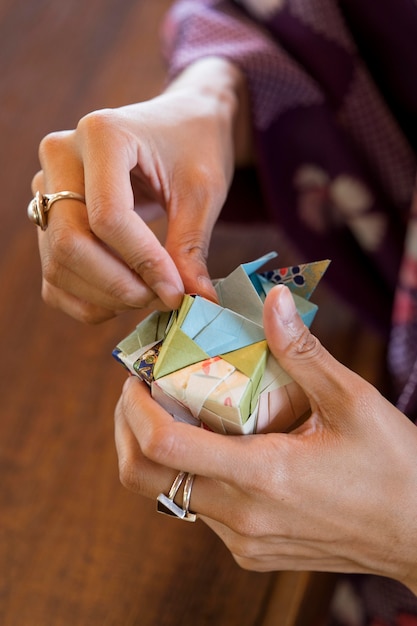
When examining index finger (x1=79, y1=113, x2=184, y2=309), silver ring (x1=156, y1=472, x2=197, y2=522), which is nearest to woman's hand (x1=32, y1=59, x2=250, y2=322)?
index finger (x1=79, y1=113, x2=184, y2=309)

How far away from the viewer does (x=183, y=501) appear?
1.27ft

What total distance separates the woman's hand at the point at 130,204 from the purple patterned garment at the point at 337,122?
0.10m

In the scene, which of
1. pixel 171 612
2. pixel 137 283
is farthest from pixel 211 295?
pixel 171 612

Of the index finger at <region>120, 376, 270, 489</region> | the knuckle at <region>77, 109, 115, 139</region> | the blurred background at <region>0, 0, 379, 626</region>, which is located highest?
the knuckle at <region>77, 109, 115, 139</region>

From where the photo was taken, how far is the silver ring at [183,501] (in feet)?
1.25

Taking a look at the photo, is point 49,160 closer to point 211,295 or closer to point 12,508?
point 211,295

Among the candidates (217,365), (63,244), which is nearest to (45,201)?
(63,244)

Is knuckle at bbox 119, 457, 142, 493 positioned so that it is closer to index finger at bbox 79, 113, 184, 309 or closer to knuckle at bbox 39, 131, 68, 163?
index finger at bbox 79, 113, 184, 309

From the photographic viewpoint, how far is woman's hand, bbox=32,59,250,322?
41 centimetres

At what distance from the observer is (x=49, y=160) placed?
0.45m

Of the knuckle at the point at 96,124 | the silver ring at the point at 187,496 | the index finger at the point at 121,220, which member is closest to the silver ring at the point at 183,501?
the silver ring at the point at 187,496

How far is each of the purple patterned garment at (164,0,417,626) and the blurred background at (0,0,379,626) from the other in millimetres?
55

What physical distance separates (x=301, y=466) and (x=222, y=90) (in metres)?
0.32

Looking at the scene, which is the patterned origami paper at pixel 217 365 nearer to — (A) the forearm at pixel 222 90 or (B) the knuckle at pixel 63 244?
(B) the knuckle at pixel 63 244
